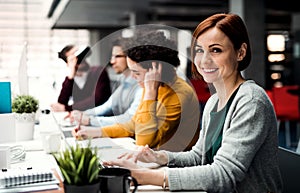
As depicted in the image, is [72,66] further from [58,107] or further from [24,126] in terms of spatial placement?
[24,126]

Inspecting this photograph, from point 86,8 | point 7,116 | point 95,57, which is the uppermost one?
point 86,8

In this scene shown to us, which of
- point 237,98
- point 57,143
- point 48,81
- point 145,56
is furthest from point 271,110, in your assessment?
point 48,81

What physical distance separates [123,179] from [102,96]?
2.85 m

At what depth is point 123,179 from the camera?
1147 millimetres

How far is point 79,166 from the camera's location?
1077 millimetres

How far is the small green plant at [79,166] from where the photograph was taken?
1.08 meters

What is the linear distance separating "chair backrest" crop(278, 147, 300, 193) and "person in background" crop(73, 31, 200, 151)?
418mm

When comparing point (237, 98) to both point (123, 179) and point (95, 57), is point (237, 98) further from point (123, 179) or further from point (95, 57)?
point (95, 57)

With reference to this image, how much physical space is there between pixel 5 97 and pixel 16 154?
27 centimetres

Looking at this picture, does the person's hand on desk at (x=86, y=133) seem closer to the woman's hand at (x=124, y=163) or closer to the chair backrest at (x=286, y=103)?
the woman's hand at (x=124, y=163)

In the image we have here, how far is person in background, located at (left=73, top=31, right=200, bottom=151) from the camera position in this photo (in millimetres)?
2018

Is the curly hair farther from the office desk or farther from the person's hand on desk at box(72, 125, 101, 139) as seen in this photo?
the person's hand on desk at box(72, 125, 101, 139)

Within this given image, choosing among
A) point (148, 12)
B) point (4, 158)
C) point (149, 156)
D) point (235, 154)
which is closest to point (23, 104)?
point (4, 158)

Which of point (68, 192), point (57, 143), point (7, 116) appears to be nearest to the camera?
point (68, 192)
